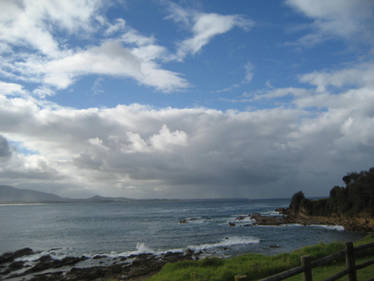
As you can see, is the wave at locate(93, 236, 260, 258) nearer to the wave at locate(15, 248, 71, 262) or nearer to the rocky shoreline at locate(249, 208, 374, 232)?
the wave at locate(15, 248, 71, 262)

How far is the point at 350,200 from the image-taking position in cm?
5878

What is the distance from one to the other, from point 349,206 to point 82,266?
2229 inches

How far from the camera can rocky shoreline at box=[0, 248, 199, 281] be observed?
85.0 feet

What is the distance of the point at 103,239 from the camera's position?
4984 cm

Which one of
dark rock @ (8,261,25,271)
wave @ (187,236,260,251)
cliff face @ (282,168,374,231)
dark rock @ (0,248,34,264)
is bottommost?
dark rock @ (0,248,34,264)

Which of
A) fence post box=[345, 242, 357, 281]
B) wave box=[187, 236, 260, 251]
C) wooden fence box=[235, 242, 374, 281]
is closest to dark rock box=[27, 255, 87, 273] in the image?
wave box=[187, 236, 260, 251]

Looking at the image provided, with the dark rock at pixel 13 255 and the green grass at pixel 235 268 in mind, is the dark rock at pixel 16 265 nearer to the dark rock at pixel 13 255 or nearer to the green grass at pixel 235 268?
the dark rock at pixel 13 255

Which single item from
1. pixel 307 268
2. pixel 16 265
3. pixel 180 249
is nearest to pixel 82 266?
pixel 16 265

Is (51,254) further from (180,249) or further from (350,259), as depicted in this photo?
(350,259)

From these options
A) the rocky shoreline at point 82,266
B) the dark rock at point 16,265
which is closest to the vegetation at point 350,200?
the rocky shoreline at point 82,266

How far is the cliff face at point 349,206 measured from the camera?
5209cm

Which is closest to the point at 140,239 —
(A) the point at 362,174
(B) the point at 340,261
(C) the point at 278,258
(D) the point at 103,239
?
(D) the point at 103,239

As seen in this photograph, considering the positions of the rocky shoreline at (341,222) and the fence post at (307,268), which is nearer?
the fence post at (307,268)

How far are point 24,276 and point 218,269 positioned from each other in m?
22.2
